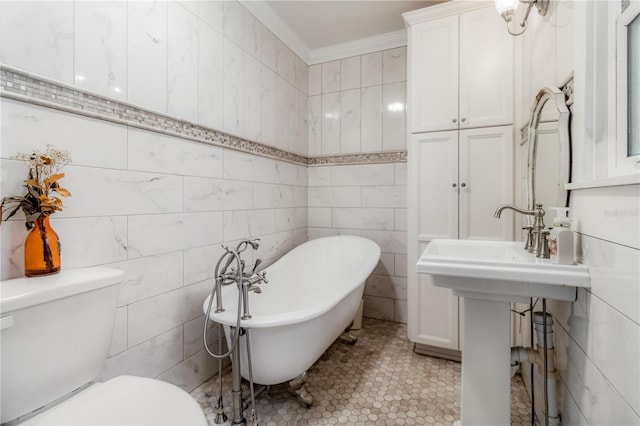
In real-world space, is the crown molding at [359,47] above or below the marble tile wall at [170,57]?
above

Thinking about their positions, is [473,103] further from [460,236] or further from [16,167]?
[16,167]

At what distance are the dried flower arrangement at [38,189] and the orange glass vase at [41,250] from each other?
0.03m

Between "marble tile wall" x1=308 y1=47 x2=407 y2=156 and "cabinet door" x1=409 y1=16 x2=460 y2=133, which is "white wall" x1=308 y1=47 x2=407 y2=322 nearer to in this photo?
"marble tile wall" x1=308 y1=47 x2=407 y2=156

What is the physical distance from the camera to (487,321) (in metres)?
1.16

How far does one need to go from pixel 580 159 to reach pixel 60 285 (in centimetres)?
178

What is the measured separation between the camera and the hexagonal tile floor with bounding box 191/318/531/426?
4.94 ft

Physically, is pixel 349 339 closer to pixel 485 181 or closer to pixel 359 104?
pixel 485 181

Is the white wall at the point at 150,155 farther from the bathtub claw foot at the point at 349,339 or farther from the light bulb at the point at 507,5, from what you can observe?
the light bulb at the point at 507,5

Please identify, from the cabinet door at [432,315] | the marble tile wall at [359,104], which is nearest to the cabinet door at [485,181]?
the cabinet door at [432,315]

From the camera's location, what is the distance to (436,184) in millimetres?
2100

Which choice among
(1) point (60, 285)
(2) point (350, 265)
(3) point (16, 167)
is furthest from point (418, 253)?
(3) point (16, 167)

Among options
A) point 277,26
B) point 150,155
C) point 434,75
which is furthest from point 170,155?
point 434,75

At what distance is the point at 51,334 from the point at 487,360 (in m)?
1.56

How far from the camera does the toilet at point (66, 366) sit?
0.84m
